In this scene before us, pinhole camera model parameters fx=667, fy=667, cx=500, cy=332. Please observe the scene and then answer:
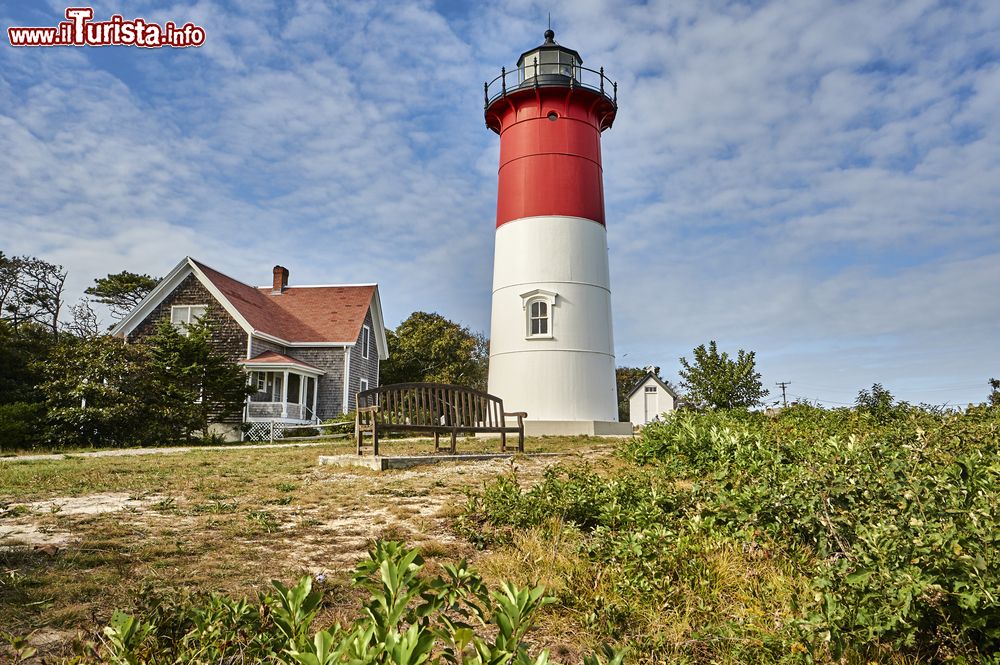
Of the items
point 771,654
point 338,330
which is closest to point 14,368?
point 338,330

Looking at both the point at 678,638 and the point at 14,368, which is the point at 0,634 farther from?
the point at 14,368

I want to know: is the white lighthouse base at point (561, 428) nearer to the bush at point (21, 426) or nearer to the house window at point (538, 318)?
the house window at point (538, 318)

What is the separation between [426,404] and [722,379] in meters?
17.3

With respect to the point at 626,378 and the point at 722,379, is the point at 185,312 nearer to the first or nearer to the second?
the point at 722,379

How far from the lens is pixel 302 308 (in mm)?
29641

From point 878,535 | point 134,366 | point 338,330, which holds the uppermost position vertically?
point 338,330

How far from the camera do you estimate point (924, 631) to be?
3.05 meters

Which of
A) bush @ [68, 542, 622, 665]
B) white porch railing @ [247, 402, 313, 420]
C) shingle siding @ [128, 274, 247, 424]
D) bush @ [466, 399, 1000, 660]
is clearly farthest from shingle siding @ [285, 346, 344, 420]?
bush @ [68, 542, 622, 665]

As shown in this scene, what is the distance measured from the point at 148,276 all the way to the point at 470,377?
65.8 ft

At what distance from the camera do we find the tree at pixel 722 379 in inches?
993

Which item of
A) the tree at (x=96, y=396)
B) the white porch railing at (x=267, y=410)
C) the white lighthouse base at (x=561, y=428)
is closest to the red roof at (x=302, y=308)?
the white porch railing at (x=267, y=410)

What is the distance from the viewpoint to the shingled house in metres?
24.5

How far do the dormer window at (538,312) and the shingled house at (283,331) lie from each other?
10.6 meters

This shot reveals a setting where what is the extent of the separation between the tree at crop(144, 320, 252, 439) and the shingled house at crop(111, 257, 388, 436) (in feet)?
6.28
